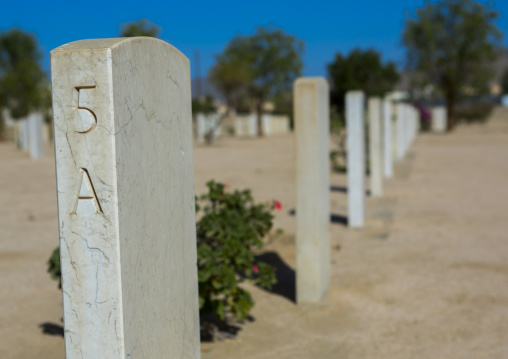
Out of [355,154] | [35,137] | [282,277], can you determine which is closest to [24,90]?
[35,137]

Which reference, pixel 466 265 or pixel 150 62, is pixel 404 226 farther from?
pixel 150 62

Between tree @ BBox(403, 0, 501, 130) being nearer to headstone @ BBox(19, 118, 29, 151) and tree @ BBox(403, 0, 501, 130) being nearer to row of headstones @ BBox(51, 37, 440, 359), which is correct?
headstone @ BBox(19, 118, 29, 151)

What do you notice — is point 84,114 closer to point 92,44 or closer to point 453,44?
point 92,44

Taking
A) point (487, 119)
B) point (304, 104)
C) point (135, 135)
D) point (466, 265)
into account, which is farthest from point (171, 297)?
point (487, 119)

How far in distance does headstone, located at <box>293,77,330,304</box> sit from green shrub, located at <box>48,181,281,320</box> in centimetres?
35

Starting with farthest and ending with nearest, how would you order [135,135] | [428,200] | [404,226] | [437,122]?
[437,122], [428,200], [404,226], [135,135]

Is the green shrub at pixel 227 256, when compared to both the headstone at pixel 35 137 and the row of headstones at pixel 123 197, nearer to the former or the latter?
the row of headstones at pixel 123 197

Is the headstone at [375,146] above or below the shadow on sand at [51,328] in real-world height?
above

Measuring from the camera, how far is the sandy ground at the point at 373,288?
4074 mm

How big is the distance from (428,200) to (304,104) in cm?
618

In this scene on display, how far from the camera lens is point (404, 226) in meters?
8.07

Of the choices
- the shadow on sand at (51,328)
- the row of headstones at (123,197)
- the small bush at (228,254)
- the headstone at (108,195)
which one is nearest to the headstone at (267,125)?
the small bush at (228,254)

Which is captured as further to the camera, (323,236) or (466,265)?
(466,265)

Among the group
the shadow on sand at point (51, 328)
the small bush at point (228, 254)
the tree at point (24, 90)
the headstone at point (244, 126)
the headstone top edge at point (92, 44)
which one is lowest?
the shadow on sand at point (51, 328)
